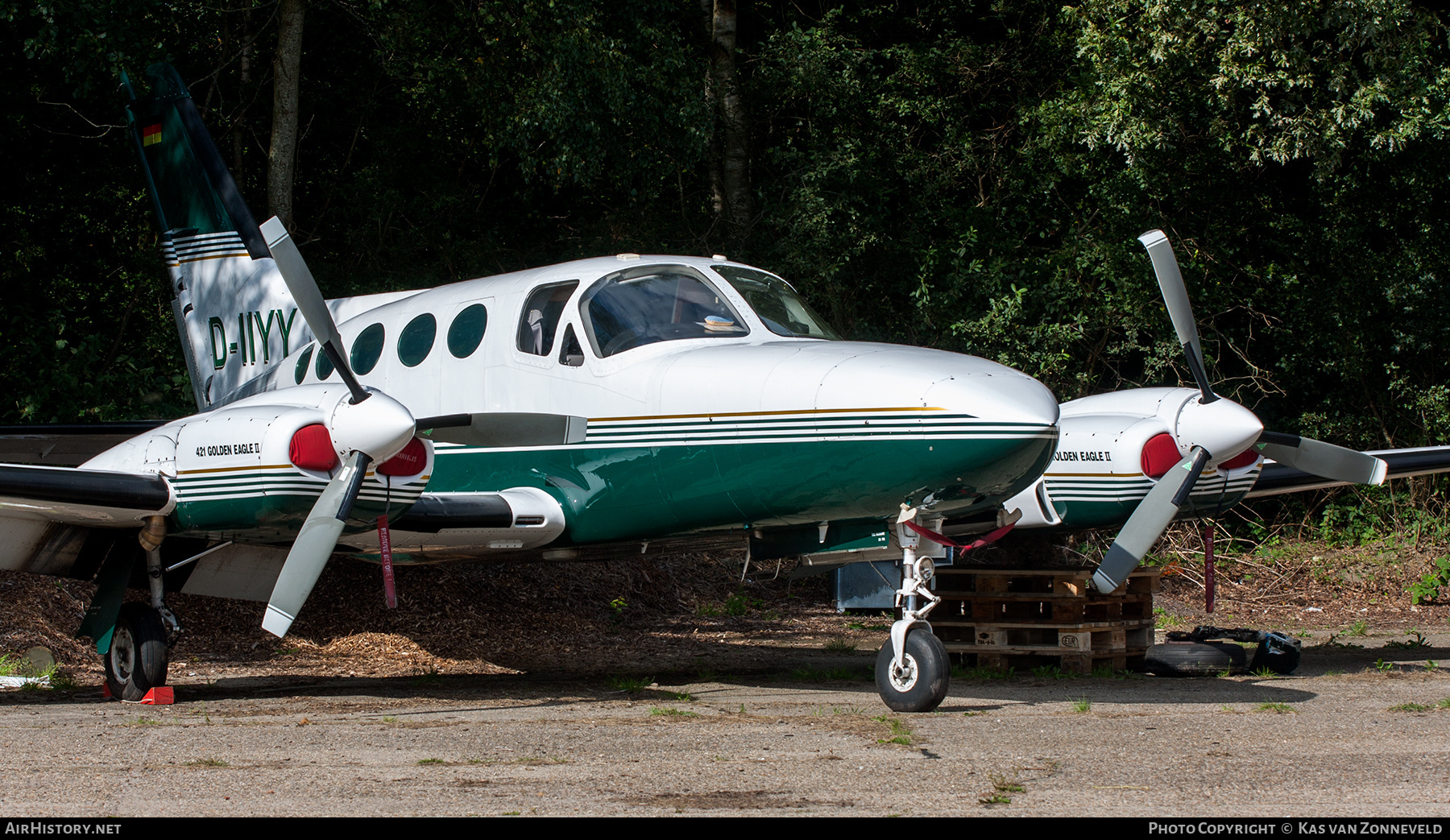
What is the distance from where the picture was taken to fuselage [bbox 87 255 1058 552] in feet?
22.1

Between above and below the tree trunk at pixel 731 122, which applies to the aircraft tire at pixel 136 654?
below

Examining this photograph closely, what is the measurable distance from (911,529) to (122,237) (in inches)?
490

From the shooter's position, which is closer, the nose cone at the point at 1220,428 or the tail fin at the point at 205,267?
the nose cone at the point at 1220,428

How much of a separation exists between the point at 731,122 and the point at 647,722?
36.6 ft

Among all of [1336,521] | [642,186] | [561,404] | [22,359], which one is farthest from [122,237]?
[1336,521]

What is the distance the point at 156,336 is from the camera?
14.7 meters

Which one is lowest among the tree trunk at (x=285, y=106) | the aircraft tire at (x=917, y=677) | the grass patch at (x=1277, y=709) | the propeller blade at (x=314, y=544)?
the grass patch at (x=1277, y=709)

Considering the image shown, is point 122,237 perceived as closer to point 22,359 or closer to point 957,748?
point 22,359

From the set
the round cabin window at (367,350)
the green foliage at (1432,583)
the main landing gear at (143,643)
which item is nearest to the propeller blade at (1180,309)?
the round cabin window at (367,350)

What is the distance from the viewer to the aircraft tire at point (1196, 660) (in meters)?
9.71

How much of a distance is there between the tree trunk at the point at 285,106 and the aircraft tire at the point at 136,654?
244 inches

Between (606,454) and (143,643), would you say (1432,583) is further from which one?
(143,643)

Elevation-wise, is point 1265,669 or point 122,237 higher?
point 122,237

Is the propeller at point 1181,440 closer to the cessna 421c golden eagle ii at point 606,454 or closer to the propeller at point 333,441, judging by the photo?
the cessna 421c golden eagle ii at point 606,454
